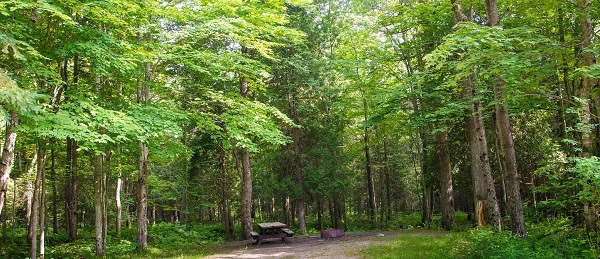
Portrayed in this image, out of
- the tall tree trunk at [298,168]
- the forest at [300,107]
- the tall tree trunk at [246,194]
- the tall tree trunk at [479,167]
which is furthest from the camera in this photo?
the tall tree trunk at [298,168]

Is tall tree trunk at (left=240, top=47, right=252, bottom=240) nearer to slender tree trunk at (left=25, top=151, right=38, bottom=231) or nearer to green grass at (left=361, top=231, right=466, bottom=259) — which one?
green grass at (left=361, top=231, right=466, bottom=259)

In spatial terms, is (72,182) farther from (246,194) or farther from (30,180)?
(246,194)

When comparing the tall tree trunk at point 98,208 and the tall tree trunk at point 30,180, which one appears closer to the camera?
the tall tree trunk at point 98,208

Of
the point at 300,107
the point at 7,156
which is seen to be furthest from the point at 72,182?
the point at 300,107

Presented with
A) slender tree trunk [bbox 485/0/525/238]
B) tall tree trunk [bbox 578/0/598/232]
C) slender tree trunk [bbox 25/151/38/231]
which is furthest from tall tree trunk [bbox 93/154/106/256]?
tall tree trunk [bbox 578/0/598/232]

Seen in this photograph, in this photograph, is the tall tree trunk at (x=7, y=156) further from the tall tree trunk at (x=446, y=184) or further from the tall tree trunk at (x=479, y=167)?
the tall tree trunk at (x=446, y=184)

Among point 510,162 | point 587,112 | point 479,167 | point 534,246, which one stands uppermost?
point 587,112

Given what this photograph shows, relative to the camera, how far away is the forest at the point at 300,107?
773 centimetres

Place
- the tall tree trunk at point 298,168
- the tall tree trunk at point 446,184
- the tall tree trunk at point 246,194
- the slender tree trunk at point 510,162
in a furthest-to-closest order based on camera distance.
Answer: the tall tree trunk at point 298,168, the tall tree trunk at point 246,194, the tall tree trunk at point 446,184, the slender tree trunk at point 510,162

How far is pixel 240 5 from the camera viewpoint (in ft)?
37.5

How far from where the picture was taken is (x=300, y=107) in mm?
19703

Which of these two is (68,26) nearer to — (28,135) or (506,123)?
(28,135)

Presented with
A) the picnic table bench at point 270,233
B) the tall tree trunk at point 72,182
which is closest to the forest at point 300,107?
the tall tree trunk at point 72,182

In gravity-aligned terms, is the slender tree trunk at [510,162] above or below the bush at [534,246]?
above
